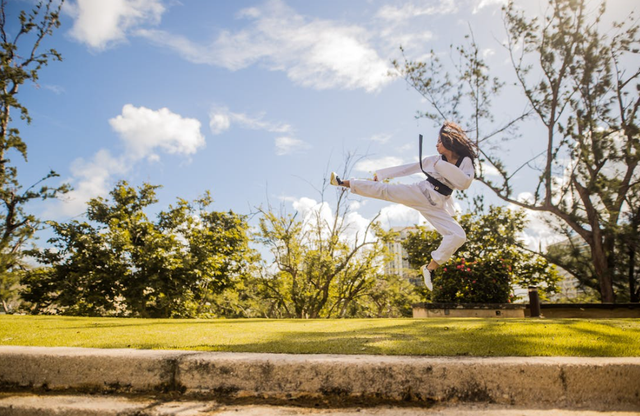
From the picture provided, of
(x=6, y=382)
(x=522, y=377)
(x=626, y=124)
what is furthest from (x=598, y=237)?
(x=6, y=382)

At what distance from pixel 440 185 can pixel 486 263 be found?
724 cm

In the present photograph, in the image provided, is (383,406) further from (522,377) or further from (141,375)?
(141,375)

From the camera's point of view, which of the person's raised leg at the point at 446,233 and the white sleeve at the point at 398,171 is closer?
the person's raised leg at the point at 446,233

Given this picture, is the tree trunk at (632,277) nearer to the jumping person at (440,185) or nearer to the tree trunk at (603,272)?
the tree trunk at (603,272)

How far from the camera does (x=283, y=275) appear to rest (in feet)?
54.2

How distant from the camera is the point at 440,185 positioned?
17.5ft

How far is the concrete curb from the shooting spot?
2395 mm

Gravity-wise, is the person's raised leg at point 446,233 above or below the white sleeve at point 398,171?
below

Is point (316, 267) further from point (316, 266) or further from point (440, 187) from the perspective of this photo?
point (440, 187)

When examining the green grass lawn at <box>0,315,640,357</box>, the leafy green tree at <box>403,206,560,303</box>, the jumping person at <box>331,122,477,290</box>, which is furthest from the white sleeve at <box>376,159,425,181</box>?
the leafy green tree at <box>403,206,560,303</box>

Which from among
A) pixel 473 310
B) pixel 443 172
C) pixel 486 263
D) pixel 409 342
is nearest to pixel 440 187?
pixel 443 172

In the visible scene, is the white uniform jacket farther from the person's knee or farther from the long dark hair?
the person's knee

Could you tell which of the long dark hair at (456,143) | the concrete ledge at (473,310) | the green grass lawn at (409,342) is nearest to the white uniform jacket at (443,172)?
the long dark hair at (456,143)

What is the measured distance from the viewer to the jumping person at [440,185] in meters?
5.18
